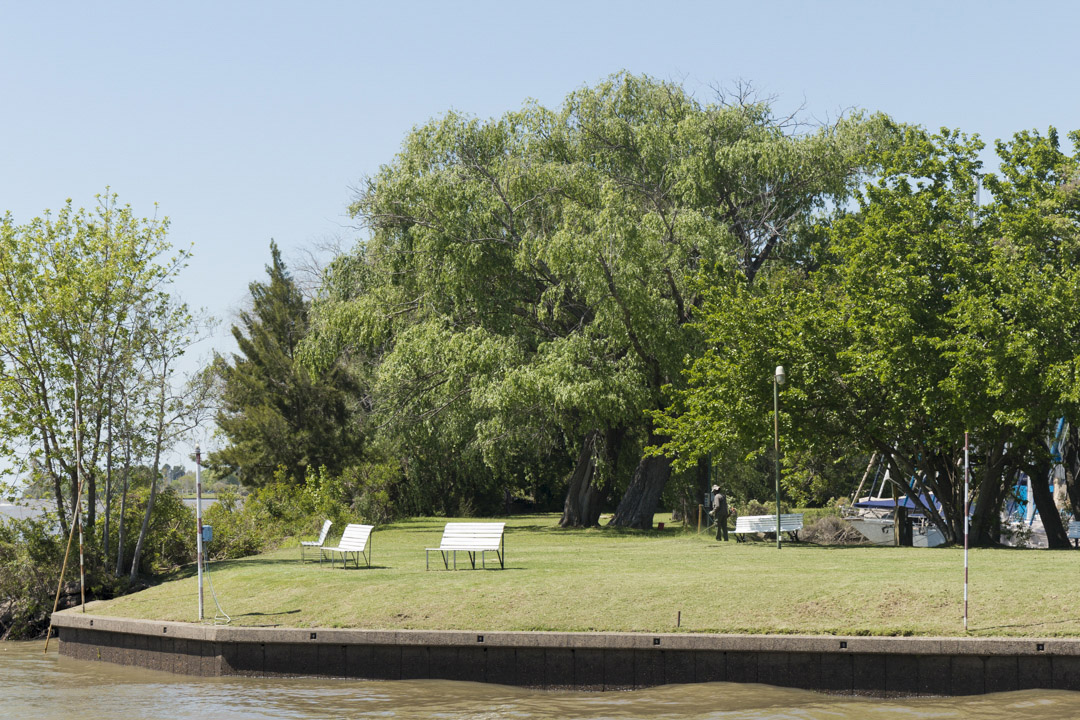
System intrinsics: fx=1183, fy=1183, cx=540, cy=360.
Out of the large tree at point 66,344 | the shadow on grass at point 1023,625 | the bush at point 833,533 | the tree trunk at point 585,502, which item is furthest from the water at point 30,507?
the bush at point 833,533

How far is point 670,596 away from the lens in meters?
16.2

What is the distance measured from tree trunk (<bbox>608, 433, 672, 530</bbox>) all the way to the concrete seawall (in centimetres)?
1955

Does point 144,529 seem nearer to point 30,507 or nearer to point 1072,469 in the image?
point 30,507

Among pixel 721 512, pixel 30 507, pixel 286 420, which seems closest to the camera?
pixel 30 507

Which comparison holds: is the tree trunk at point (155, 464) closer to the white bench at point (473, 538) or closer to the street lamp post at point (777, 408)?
the white bench at point (473, 538)

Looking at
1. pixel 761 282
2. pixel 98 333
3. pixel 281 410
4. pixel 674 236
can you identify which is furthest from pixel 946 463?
pixel 281 410

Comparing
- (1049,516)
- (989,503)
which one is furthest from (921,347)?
(1049,516)

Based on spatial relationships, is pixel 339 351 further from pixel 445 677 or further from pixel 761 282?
pixel 445 677

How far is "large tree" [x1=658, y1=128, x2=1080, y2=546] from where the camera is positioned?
82.8ft

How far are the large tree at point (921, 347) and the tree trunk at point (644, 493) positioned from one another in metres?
4.94

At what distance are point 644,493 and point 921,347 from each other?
37.2ft

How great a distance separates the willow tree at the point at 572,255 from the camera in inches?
1205

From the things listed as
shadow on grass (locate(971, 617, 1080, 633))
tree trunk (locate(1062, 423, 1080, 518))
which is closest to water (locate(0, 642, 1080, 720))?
shadow on grass (locate(971, 617, 1080, 633))

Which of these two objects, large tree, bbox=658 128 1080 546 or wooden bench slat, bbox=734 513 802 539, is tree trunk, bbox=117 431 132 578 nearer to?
large tree, bbox=658 128 1080 546
